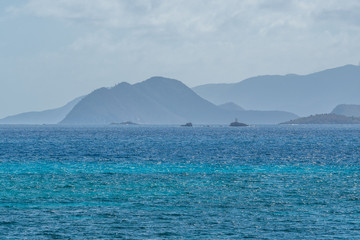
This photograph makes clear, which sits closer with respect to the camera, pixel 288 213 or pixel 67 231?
pixel 67 231

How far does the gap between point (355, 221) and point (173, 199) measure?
1874 centimetres

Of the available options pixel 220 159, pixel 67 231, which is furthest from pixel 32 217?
pixel 220 159

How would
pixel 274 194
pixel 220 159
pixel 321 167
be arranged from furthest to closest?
pixel 220 159
pixel 321 167
pixel 274 194

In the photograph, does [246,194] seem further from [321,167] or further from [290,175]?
[321,167]

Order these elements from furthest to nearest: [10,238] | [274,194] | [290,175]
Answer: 1. [290,175]
2. [274,194]
3. [10,238]

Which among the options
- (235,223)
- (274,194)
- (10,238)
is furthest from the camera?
(274,194)

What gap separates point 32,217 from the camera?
158 feet

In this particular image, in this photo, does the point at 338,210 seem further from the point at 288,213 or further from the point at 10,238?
the point at 10,238

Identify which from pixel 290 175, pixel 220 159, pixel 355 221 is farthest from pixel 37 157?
pixel 355 221

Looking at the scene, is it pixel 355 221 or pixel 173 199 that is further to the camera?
pixel 173 199

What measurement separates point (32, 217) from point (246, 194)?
23823 millimetres

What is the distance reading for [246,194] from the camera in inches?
2383

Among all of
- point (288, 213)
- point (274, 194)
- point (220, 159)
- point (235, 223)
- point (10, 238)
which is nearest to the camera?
point (10, 238)

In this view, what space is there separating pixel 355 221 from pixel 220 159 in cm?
6280
